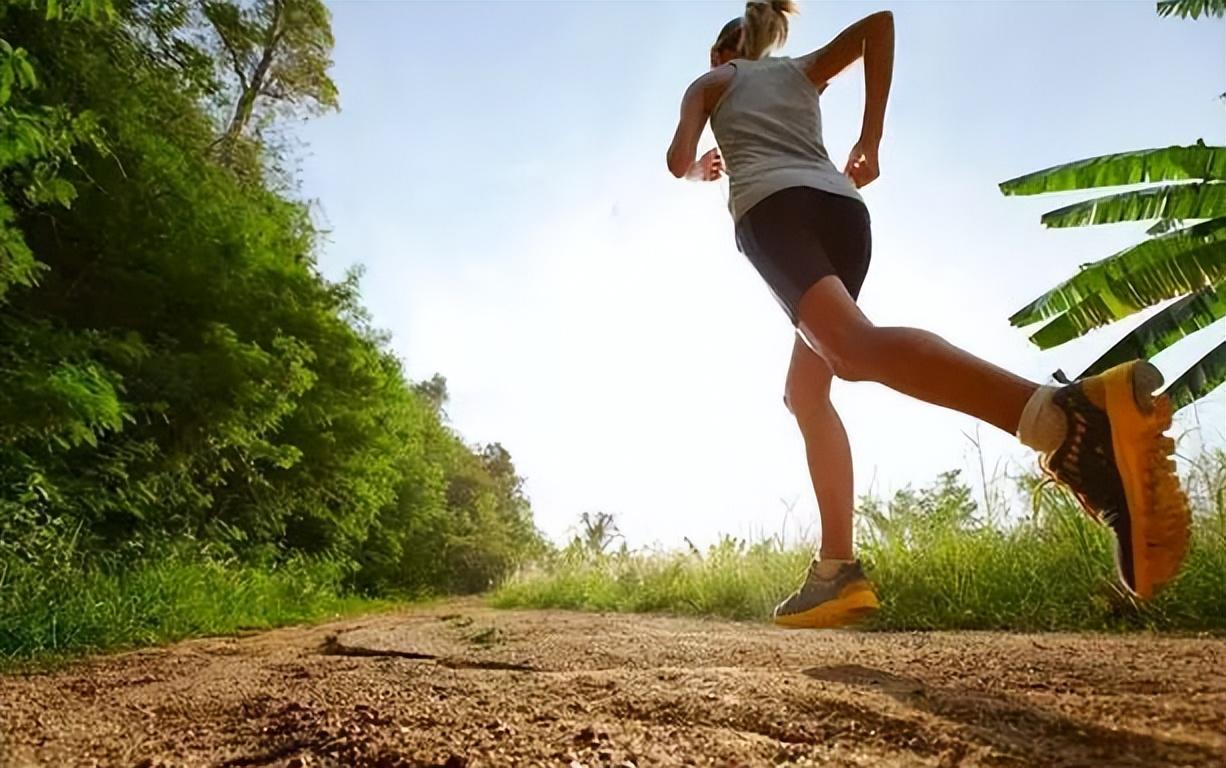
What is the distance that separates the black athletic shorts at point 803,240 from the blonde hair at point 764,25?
74 centimetres

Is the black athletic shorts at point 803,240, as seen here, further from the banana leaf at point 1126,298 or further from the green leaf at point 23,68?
the banana leaf at point 1126,298

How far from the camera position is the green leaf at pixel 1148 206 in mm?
3791

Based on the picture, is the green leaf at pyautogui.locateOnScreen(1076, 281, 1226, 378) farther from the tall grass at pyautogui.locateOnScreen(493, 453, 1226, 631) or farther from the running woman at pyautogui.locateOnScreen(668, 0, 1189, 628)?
the running woman at pyautogui.locateOnScreen(668, 0, 1189, 628)

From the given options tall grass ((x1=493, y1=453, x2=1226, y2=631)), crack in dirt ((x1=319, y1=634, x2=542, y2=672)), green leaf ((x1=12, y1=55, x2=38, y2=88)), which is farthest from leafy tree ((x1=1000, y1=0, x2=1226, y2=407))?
green leaf ((x1=12, y1=55, x2=38, y2=88))

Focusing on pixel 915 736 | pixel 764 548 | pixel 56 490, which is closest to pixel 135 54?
pixel 56 490

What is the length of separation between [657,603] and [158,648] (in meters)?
2.97

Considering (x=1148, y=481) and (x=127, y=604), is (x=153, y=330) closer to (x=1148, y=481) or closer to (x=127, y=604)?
(x=127, y=604)

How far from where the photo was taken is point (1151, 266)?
3.78 metres

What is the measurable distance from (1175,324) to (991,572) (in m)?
1.97

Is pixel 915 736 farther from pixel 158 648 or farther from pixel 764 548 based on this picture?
pixel 764 548

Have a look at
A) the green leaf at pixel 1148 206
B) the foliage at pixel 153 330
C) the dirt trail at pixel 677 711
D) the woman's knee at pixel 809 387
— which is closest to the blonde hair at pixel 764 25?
the woman's knee at pixel 809 387

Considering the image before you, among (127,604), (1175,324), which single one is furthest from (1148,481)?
(127,604)

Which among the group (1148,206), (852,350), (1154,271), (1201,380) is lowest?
(852,350)

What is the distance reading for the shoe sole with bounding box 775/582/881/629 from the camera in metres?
1.83
